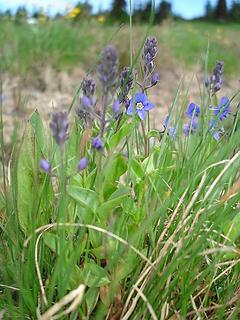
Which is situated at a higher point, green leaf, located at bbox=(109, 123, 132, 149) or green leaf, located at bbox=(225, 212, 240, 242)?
green leaf, located at bbox=(109, 123, 132, 149)

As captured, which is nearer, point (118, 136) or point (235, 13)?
point (118, 136)

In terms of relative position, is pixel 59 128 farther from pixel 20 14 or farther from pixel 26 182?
pixel 20 14

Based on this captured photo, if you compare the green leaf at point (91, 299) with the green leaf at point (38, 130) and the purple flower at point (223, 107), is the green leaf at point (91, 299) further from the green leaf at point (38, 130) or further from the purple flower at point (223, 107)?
the purple flower at point (223, 107)

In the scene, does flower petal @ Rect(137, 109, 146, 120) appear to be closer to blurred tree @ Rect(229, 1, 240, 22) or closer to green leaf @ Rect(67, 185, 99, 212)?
green leaf @ Rect(67, 185, 99, 212)

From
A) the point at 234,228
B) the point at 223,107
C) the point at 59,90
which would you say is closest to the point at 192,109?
A: the point at 223,107

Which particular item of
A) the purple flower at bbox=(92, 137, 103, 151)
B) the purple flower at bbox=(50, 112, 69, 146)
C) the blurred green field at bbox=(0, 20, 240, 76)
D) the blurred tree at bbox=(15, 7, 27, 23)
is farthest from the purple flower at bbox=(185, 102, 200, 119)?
the blurred tree at bbox=(15, 7, 27, 23)

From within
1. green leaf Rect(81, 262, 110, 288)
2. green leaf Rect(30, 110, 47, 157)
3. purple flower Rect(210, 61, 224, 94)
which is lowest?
green leaf Rect(81, 262, 110, 288)

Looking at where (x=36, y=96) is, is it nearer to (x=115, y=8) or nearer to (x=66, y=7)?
(x=66, y=7)
